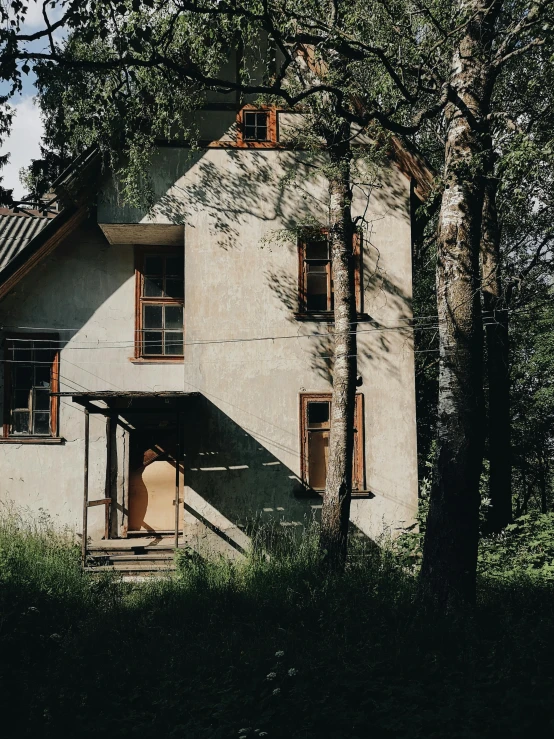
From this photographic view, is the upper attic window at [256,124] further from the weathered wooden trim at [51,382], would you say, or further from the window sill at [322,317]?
the weathered wooden trim at [51,382]

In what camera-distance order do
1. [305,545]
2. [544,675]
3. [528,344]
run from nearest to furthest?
[544,675] → [305,545] → [528,344]

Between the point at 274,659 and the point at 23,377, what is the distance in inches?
385

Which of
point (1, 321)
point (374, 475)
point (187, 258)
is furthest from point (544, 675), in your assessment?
point (1, 321)

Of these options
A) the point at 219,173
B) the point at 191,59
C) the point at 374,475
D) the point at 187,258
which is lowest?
the point at 374,475

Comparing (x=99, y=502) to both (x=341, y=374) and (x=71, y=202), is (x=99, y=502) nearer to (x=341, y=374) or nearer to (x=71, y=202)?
(x=341, y=374)

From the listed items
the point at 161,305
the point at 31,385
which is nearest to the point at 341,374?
the point at 161,305

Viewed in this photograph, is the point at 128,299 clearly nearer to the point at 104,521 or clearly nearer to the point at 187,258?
the point at 187,258

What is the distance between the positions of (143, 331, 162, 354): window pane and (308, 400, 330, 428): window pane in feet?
11.2

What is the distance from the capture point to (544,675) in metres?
5.75

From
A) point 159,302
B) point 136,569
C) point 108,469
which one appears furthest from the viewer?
point 159,302

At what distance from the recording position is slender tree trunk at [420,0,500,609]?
26.4ft

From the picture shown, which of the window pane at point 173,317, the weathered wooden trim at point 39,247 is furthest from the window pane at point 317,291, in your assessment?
the weathered wooden trim at point 39,247

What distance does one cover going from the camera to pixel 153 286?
1494cm

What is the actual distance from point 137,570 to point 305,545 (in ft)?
10.2
